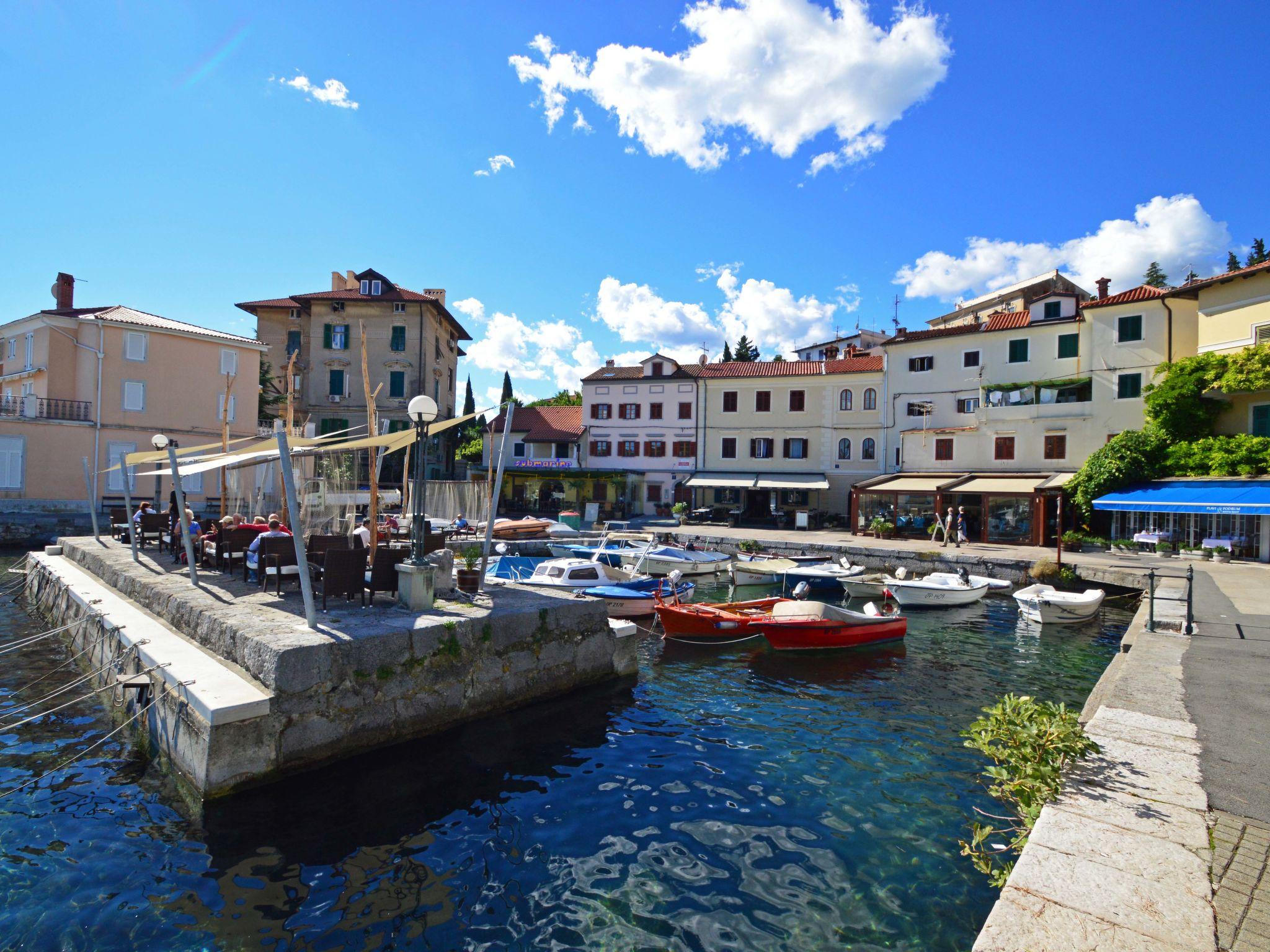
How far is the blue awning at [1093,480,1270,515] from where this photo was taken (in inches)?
846

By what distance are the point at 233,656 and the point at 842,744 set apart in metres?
7.74

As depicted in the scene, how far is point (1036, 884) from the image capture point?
4098 millimetres

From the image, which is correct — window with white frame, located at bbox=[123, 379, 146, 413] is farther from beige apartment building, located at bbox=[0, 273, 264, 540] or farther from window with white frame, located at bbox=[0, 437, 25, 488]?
window with white frame, located at bbox=[0, 437, 25, 488]

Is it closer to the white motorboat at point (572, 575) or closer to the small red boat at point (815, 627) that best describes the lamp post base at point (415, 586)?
the small red boat at point (815, 627)

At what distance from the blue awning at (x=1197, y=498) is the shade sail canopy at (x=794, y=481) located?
47.8 feet

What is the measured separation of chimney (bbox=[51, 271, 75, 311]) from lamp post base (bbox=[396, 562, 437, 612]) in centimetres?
3885

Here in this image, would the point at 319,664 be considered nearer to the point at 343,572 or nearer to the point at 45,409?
the point at 343,572

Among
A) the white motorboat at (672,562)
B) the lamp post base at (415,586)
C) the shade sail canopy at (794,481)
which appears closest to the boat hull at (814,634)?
the lamp post base at (415,586)

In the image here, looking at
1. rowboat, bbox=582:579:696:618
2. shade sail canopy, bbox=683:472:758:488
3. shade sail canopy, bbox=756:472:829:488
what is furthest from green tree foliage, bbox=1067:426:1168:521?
rowboat, bbox=582:579:696:618

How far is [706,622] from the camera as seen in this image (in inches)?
574

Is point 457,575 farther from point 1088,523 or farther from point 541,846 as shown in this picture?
point 1088,523

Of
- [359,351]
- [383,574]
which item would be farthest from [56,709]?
[359,351]

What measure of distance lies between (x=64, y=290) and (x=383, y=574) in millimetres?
39133

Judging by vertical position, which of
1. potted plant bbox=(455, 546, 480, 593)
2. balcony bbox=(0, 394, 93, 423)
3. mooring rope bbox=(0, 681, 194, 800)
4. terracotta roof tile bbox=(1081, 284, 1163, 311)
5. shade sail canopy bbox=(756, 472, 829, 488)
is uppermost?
terracotta roof tile bbox=(1081, 284, 1163, 311)
